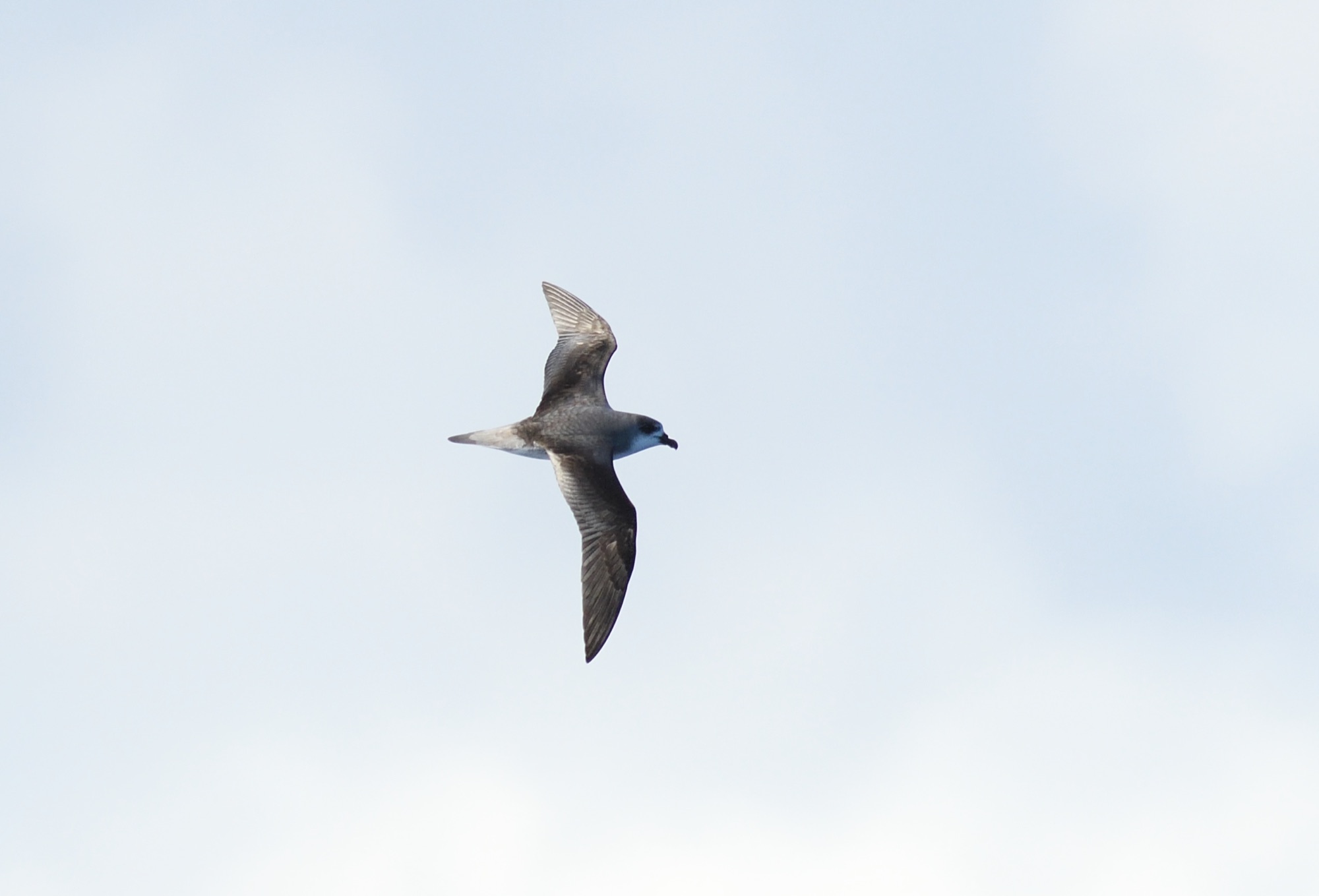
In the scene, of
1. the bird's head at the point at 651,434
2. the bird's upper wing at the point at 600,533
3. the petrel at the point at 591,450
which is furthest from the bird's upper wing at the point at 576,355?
the bird's upper wing at the point at 600,533

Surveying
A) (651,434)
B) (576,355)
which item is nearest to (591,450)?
(651,434)

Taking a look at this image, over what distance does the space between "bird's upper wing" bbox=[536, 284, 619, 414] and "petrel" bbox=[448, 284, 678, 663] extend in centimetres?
2

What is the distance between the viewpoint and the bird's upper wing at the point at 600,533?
66.3 ft

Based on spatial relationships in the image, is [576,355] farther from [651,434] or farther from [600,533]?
[600,533]

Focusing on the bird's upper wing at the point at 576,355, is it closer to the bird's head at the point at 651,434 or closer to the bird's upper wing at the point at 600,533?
the bird's head at the point at 651,434

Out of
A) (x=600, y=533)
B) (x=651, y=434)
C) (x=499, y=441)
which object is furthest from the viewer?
(x=651, y=434)

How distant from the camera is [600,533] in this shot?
20922 millimetres

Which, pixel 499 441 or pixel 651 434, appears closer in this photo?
pixel 499 441

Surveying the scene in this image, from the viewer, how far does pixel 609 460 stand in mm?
21828

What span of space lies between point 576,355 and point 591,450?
112 inches

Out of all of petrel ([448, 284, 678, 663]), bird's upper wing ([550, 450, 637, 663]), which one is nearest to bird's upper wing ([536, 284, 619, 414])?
petrel ([448, 284, 678, 663])

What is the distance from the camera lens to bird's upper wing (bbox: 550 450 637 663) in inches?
796

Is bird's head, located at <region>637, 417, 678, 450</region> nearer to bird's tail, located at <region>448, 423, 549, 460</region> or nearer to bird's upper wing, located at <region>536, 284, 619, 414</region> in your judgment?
bird's upper wing, located at <region>536, 284, 619, 414</region>

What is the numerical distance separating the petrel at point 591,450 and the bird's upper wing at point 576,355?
2 centimetres
